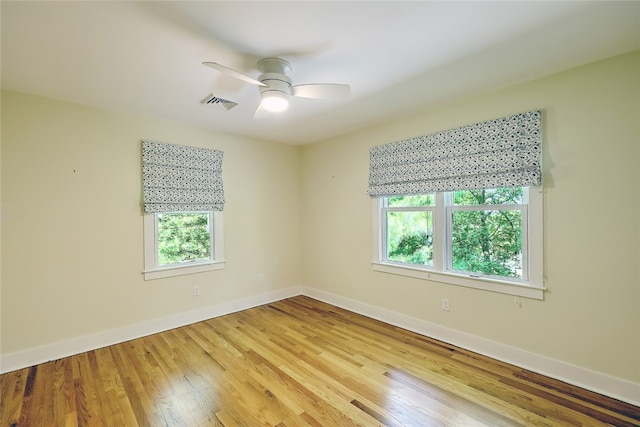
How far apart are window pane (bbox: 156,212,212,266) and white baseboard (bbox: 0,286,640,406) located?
2.26 feet

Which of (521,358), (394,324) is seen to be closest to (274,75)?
(394,324)

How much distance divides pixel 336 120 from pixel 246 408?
2.93m

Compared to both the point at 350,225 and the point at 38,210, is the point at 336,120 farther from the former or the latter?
the point at 38,210

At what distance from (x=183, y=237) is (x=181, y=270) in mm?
405

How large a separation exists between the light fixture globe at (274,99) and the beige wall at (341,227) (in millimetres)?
1742

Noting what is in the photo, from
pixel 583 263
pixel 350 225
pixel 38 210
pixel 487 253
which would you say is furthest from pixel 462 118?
pixel 38 210

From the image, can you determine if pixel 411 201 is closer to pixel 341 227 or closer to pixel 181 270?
pixel 341 227

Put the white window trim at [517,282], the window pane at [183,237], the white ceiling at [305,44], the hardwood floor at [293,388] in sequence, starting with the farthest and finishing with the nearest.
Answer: the window pane at [183,237]
the white window trim at [517,282]
the hardwood floor at [293,388]
the white ceiling at [305,44]

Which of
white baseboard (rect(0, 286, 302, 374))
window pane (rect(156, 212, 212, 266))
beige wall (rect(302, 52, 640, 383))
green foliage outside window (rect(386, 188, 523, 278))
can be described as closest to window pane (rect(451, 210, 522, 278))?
green foliage outside window (rect(386, 188, 523, 278))

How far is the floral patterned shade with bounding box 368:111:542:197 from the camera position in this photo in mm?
2465

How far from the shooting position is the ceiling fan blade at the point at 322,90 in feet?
6.82

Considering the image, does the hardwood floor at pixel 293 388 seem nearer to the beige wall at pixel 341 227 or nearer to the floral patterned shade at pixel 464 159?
the beige wall at pixel 341 227

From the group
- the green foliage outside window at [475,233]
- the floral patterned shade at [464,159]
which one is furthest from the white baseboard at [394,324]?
the floral patterned shade at [464,159]

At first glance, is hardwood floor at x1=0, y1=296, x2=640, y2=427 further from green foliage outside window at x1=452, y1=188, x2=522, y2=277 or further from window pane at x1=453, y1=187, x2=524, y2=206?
window pane at x1=453, y1=187, x2=524, y2=206
